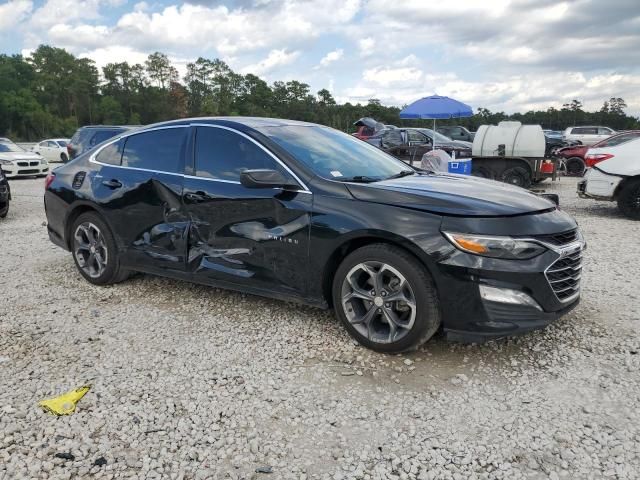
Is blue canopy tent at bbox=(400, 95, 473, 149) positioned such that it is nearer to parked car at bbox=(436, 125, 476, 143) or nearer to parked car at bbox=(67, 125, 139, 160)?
parked car at bbox=(67, 125, 139, 160)

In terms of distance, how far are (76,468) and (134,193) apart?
8.76 feet

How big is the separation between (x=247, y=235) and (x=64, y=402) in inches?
65.0

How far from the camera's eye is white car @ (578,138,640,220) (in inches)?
341

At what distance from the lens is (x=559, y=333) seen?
3.76 metres

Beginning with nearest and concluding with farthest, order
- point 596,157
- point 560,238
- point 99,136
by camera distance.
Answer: point 560,238
point 596,157
point 99,136

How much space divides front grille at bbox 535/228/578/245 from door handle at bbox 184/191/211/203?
2.50 meters

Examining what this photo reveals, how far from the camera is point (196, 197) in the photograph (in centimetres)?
410

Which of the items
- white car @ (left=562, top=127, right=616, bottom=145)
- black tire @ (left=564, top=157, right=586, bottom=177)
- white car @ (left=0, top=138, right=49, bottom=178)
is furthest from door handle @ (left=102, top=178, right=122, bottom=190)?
white car @ (left=562, top=127, right=616, bottom=145)

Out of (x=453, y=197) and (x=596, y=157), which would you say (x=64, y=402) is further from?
(x=596, y=157)

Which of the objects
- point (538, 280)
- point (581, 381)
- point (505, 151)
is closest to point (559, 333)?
point (581, 381)

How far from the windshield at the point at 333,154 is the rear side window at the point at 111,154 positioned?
5.38ft

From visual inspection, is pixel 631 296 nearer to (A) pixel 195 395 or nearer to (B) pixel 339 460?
(B) pixel 339 460

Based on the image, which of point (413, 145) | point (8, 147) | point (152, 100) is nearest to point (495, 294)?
point (413, 145)

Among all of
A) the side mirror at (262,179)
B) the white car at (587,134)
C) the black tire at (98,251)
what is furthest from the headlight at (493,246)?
the white car at (587,134)
